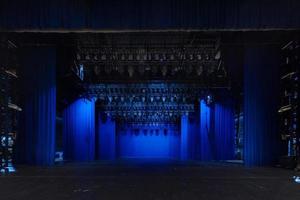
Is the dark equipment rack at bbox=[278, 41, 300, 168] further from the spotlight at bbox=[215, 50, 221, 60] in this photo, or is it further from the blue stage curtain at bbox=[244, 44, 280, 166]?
the spotlight at bbox=[215, 50, 221, 60]

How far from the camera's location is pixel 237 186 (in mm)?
13867

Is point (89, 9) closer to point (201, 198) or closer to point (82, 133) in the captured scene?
point (201, 198)

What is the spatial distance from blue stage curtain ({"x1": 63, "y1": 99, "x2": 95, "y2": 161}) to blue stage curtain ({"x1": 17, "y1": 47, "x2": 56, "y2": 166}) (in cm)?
1319

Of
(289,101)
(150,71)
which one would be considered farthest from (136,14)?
(150,71)

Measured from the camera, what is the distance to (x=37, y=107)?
24.8m

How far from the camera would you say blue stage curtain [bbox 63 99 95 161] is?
38.5 meters

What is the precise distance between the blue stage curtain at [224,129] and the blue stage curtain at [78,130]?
9.84m

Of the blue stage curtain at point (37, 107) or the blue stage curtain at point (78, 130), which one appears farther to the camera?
the blue stage curtain at point (78, 130)

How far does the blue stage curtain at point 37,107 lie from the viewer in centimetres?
2458

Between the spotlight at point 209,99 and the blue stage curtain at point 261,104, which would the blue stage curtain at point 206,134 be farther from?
the blue stage curtain at point 261,104

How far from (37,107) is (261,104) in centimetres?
1059

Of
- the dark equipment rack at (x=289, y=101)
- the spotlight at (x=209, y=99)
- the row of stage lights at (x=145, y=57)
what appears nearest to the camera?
the dark equipment rack at (x=289, y=101)

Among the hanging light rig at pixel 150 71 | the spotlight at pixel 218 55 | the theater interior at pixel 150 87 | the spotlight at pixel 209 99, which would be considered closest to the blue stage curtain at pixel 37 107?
the theater interior at pixel 150 87

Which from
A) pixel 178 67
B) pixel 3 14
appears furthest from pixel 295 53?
pixel 178 67
